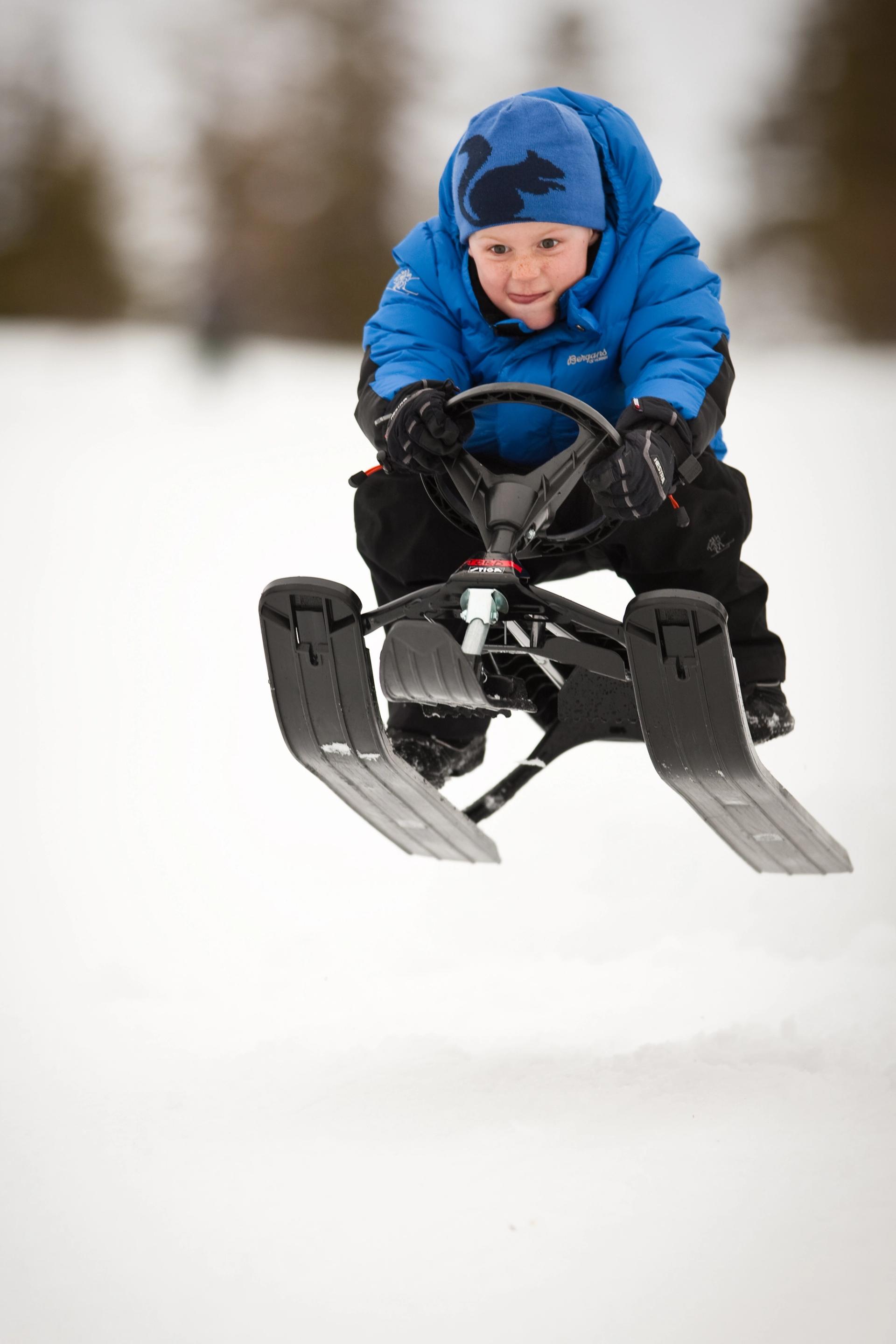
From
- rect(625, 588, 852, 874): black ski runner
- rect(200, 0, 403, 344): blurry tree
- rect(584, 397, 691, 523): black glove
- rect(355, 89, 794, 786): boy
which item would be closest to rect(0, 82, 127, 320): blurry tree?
rect(200, 0, 403, 344): blurry tree

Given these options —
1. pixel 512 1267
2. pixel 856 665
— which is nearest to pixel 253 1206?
pixel 512 1267

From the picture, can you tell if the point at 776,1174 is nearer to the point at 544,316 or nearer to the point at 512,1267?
the point at 512,1267

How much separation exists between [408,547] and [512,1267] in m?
1.36

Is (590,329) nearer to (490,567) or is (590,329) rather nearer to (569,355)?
(569,355)

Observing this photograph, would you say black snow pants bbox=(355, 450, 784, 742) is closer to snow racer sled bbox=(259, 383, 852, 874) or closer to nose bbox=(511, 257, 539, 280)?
snow racer sled bbox=(259, 383, 852, 874)

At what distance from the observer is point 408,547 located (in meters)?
2.53

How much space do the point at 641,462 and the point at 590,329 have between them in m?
0.36

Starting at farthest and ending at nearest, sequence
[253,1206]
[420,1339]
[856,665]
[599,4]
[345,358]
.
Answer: [599,4] → [345,358] → [856,665] → [253,1206] → [420,1339]

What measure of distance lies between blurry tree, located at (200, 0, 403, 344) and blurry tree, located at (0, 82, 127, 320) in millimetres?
874

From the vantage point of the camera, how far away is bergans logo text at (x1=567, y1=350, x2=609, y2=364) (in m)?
2.31

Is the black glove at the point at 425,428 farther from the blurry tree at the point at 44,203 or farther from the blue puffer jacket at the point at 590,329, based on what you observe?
the blurry tree at the point at 44,203

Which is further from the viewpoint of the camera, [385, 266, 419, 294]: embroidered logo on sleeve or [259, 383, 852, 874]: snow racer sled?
[385, 266, 419, 294]: embroidered logo on sleeve

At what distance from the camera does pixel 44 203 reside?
29.4ft

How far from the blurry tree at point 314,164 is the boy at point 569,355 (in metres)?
6.60
